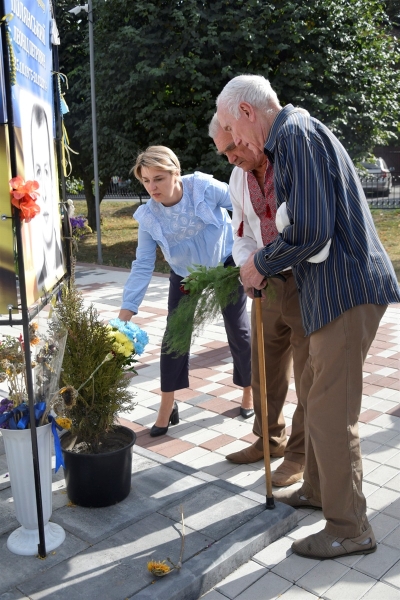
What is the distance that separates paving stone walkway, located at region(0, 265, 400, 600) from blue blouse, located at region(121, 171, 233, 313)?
1.05 metres

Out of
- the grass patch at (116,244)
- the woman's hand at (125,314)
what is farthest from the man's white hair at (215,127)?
the grass patch at (116,244)

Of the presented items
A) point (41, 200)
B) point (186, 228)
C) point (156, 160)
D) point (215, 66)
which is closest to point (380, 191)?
point (215, 66)

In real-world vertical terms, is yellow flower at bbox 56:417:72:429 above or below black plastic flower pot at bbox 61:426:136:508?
above

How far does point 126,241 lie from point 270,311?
12.9 metres

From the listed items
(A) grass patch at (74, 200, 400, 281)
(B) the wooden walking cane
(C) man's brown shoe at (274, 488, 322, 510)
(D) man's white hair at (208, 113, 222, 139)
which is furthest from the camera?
(A) grass patch at (74, 200, 400, 281)

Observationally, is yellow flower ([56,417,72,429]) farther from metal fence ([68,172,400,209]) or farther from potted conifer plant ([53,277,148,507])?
metal fence ([68,172,400,209])

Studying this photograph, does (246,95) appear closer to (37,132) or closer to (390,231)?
(37,132)

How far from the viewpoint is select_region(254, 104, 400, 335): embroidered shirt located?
2.45 meters

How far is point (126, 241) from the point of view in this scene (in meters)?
16.0

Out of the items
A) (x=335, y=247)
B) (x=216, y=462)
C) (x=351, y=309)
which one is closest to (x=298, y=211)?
(x=335, y=247)

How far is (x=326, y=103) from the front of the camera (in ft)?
39.9

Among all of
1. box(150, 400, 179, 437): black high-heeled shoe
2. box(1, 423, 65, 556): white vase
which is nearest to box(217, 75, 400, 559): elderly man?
box(1, 423, 65, 556): white vase

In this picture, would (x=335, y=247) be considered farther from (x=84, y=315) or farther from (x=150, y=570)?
(x=150, y=570)

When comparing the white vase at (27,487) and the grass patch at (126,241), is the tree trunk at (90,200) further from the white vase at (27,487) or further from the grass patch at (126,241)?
the white vase at (27,487)
